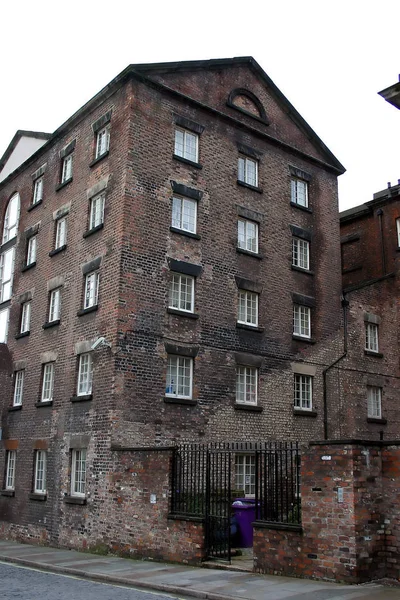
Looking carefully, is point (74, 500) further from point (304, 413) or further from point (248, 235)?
point (248, 235)

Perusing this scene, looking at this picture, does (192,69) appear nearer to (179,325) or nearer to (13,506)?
(179,325)

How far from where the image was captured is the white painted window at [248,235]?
22.5 meters

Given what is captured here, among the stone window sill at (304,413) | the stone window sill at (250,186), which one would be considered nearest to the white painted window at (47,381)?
the stone window sill at (304,413)

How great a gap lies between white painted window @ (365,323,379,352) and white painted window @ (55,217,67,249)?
12.5 metres

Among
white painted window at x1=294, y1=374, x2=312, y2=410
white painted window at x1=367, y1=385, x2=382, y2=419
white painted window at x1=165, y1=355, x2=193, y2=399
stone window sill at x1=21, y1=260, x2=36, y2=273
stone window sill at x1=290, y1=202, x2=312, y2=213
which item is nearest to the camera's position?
white painted window at x1=165, y1=355, x2=193, y2=399

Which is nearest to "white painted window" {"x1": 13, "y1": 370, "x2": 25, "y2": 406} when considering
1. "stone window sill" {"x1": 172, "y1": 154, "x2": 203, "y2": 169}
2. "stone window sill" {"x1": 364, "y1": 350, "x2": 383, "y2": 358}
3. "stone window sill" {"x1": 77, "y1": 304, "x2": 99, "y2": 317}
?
"stone window sill" {"x1": 77, "y1": 304, "x2": 99, "y2": 317}

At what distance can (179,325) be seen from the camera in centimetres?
1972

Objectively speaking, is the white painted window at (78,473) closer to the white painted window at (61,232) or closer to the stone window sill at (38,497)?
the stone window sill at (38,497)

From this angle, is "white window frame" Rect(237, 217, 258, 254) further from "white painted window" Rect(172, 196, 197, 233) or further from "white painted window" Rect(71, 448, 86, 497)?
"white painted window" Rect(71, 448, 86, 497)

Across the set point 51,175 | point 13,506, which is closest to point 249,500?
point 13,506

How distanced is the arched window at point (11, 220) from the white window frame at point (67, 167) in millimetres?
3884

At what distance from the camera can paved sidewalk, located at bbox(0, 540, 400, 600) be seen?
34.3 ft

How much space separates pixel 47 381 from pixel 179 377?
525 cm

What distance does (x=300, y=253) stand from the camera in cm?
2441
